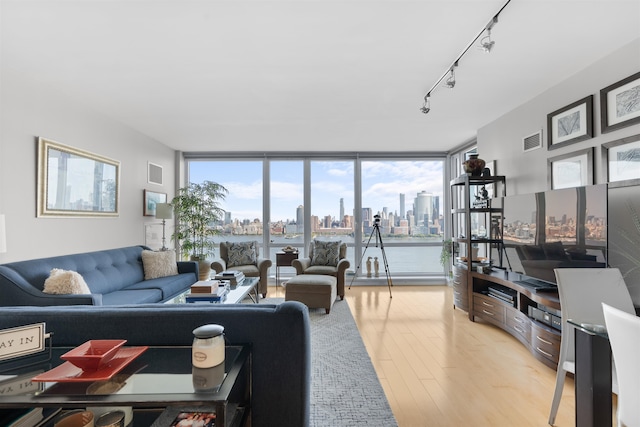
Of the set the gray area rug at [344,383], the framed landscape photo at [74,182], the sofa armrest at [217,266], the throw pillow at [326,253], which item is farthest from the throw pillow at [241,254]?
the gray area rug at [344,383]

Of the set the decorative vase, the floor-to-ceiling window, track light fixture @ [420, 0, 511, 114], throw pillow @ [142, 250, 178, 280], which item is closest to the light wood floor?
the decorative vase

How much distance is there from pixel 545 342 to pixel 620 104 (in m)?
2.01

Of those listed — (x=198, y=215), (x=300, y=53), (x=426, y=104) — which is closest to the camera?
(x=300, y=53)

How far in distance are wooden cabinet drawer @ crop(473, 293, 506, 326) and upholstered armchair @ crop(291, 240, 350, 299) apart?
1778mm

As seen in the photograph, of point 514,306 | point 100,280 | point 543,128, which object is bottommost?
point 514,306

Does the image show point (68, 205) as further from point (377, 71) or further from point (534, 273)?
point (534, 273)

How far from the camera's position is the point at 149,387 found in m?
1.04

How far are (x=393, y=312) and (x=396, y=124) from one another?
2596mm

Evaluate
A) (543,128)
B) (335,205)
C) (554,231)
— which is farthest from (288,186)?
(554,231)

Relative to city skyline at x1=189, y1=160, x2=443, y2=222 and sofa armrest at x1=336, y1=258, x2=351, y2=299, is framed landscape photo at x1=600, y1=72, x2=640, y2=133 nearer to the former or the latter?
sofa armrest at x1=336, y1=258, x2=351, y2=299

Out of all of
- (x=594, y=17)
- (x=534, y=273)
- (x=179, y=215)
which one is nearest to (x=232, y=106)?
(x=179, y=215)

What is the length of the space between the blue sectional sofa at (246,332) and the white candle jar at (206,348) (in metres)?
0.24

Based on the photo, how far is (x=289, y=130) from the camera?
4.64 meters

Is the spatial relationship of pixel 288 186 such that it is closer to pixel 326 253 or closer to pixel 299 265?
pixel 326 253
